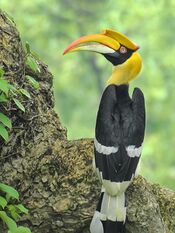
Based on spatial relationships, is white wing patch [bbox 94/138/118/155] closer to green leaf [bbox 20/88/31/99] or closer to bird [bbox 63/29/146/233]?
bird [bbox 63/29/146/233]

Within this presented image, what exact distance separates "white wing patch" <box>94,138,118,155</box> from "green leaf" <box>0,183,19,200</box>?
0.46 meters

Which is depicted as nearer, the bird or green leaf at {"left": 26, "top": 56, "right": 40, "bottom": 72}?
the bird

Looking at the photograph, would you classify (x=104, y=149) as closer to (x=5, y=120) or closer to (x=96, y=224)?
(x=96, y=224)

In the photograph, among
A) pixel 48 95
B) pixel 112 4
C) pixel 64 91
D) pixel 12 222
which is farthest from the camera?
pixel 64 91

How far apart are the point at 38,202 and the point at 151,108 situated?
12.3 metres

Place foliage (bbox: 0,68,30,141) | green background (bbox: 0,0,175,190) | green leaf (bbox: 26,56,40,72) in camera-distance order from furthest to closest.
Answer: green background (bbox: 0,0,175,190) → green leaf (bbox: 26,56,40,72) → foliage (bbox: 0,68,30,141)

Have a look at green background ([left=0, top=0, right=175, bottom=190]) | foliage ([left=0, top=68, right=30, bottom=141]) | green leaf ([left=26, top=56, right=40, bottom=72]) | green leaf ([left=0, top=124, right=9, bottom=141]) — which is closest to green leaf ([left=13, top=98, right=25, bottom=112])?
foliage ([left=0, top=68, right=30, bottom=141])

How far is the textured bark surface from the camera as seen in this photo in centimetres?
→ 332

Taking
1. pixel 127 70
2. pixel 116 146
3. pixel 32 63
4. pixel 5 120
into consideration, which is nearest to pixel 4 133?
pixel 5 120

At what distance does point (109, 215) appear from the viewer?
130 inches

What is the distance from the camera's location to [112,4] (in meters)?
15.1

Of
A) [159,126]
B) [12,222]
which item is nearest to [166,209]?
[12,222]

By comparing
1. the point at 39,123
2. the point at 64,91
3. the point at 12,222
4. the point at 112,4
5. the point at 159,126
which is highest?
the point at 112,4

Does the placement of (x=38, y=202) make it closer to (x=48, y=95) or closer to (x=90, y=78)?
(x=48, y=95)
